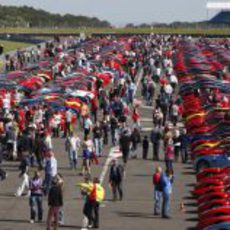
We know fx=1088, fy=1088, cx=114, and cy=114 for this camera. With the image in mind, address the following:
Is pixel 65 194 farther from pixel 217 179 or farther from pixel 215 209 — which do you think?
pixel 215 209

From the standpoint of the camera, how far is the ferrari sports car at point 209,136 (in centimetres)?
2378

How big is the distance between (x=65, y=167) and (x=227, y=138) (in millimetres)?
5209

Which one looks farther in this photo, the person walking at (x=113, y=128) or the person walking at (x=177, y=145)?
the person walking at (x=113, y=128)

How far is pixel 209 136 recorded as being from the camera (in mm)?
33312

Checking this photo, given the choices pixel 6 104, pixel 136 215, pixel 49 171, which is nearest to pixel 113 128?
pixel 6 104

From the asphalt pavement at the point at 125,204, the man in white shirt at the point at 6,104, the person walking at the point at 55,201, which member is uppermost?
the person walking at the point at 55,201

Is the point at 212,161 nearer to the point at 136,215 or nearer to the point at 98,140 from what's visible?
the point at 136,215

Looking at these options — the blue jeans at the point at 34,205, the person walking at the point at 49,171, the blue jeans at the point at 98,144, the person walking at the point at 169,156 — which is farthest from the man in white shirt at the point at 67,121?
the blue jeans at the point at 34,205

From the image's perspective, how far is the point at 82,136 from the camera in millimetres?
39969

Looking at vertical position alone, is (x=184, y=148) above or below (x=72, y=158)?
below

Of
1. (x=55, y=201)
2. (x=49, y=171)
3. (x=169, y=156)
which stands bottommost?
(x=169, y=156)

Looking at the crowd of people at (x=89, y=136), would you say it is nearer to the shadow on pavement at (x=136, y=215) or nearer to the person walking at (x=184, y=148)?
the person walking at (x=184, y=148)

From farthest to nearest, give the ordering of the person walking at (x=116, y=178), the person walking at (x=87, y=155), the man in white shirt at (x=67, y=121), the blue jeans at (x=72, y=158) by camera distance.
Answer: the man in white shirt at (x=67, y=121) → the blue jeans at (x=72, y=158) → the person walking at (x=87, y=155) → the person walking at (x=116, y=178)

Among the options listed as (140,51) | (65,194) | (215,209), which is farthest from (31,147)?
(140,51)
